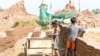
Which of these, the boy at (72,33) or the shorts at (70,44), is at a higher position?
the boy at (72,33)

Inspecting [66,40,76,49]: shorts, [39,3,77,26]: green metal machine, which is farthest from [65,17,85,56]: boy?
[39,3,77,26]: green metal machine

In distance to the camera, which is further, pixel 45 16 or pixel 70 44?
pixel 45 16

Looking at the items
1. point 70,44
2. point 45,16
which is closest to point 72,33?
point 70,44

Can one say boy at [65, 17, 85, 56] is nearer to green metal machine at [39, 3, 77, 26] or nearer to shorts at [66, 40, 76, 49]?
shorts at [66, 40, 76, 49]

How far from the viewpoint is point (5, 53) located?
15.5m

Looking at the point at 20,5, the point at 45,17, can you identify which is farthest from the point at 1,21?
the point at 45,17

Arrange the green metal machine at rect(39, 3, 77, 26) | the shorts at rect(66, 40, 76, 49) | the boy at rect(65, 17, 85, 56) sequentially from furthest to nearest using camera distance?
the green metal machine at rect(39, 3, 77, 26)
the shorts at rect(66, 40, 76, 49)
the boy at rect(65, 17, 85, 56)

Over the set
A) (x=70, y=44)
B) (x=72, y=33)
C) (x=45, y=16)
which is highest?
(x=45, y=16)

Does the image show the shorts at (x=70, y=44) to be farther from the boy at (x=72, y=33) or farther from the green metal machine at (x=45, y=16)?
the green metal machine at (x=45, y=16)

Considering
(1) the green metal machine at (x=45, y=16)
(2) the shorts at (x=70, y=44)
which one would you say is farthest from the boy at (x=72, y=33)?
(1) the green metal machine at (x=45, y=16)

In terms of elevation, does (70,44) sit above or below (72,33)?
below

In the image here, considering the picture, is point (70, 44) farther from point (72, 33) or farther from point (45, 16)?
point (45, 16)

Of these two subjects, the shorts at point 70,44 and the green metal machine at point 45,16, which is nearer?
the shorts at point 70,44

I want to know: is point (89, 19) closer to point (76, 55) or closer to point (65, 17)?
point (65, 17)
